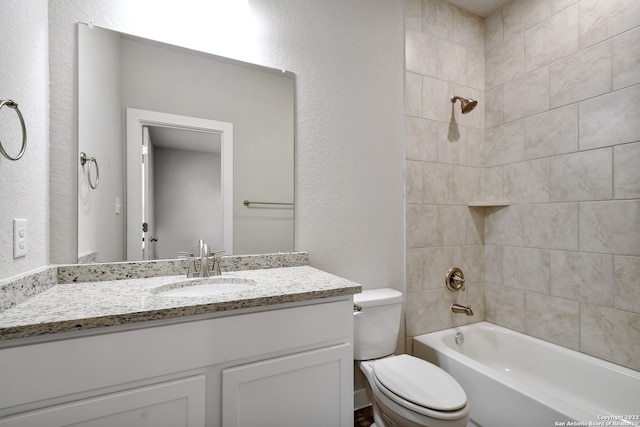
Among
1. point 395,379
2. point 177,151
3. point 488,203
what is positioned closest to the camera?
point 395,379

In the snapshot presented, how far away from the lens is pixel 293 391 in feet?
3.35

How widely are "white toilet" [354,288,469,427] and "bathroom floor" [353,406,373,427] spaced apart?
0.20m

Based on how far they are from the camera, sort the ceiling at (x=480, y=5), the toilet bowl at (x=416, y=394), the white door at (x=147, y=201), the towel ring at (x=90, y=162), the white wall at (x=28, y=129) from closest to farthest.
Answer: the white wall at (x=28, y=129) → the toilet bowl at (x=416, y=394) → the towel ring at (x=90, y=162) → the white door at (x=147, y=201) → the ceiling at (x=480, y=5)

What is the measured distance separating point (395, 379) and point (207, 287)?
910 mm

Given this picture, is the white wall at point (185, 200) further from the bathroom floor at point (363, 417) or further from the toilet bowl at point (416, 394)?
the bathroom floor at point (363, 417)

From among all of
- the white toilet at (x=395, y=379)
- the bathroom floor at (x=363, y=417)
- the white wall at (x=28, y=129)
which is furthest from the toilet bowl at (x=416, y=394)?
the white wall at (x=28, y=129)

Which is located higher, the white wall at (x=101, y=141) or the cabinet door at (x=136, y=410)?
the white wall at (x=101, y=141)

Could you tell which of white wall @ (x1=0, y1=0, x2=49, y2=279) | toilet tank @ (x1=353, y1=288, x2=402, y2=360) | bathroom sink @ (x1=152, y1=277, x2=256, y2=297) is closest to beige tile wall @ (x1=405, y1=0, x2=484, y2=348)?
toilet tank @ (x1=353, y1=288, x2=402, y2=360)

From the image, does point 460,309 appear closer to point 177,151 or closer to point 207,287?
point 207,287

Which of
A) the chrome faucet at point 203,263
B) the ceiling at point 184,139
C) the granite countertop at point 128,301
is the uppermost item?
the ceiling at point 184,139

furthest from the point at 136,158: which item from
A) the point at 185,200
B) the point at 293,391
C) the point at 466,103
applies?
the point at 466,103

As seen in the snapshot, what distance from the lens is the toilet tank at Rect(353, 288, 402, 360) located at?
5.10 feet

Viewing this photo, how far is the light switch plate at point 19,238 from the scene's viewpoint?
3.05ft

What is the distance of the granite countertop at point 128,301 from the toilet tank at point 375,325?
0.41 m
